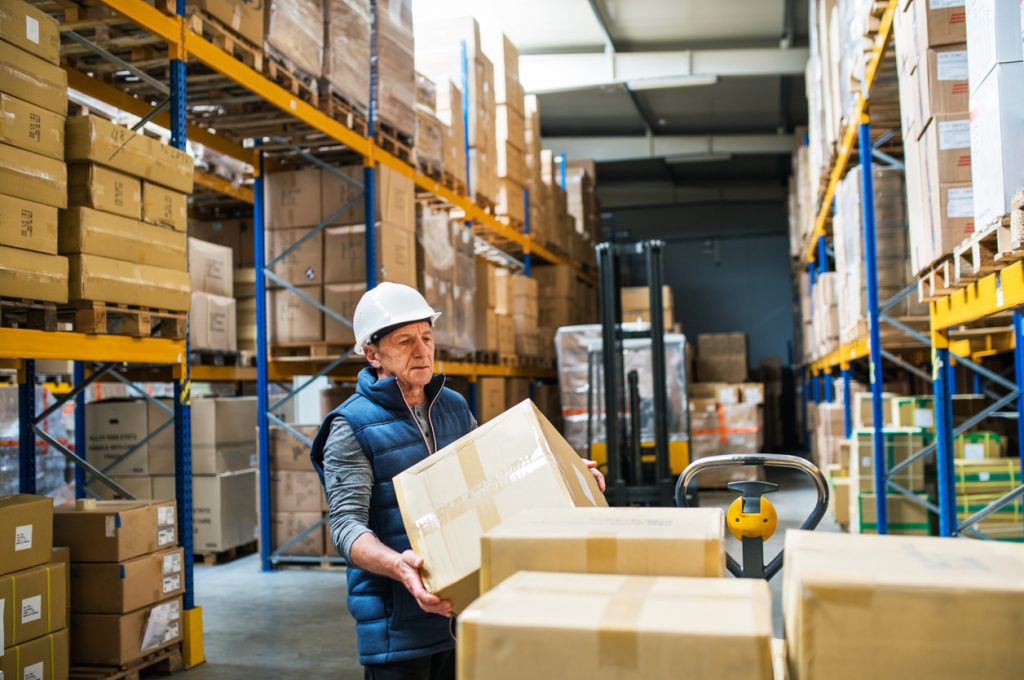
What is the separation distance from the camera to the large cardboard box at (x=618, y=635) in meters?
1.26

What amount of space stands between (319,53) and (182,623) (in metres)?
3.89

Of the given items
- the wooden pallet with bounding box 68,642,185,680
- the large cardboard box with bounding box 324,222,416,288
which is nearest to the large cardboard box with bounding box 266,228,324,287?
the large cardboard box with bounding box 324,222,416,288

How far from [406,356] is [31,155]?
2.25 m

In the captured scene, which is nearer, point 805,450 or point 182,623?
point 182,623

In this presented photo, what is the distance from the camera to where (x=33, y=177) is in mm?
3961

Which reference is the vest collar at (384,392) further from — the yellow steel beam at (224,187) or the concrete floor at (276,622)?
the yellow steel beam at (224,187)

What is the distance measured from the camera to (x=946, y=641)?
127 centimetres

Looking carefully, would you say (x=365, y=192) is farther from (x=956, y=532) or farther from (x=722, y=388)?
(x=722, y=388)

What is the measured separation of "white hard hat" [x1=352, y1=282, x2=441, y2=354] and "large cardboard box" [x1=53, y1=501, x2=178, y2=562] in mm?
2485

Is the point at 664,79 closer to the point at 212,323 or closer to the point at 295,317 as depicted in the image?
the point at 212,323

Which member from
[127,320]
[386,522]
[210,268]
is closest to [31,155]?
[127,320]

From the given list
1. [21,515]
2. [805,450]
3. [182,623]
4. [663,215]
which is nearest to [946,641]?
[21,515]

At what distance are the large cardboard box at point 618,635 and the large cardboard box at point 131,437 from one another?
6994 millimetres

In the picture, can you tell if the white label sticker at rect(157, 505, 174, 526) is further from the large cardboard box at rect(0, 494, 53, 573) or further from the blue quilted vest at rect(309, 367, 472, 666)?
the blue quilted vest at rect(309, 367, 472, 666)
